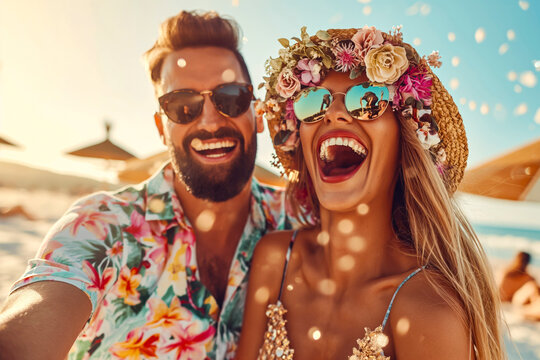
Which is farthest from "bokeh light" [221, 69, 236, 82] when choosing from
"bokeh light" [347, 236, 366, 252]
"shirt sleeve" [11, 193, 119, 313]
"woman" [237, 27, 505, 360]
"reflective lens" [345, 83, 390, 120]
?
"bokeh light" [347, 236, 366, 252]

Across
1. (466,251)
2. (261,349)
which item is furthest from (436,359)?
(261,349)

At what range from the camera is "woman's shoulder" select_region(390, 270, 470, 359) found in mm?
1708

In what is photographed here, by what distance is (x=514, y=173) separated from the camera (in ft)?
18.8

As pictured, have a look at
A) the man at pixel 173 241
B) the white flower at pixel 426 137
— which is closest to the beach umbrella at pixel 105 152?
the man at pixel 173 241

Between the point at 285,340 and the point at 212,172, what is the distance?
145 cm

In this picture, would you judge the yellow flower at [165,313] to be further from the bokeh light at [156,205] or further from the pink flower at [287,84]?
the pink flower at [287,84]

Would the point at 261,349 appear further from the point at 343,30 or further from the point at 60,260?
the point at 343,30

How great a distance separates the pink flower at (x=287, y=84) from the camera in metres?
2.33

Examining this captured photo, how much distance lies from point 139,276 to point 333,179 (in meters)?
1.49

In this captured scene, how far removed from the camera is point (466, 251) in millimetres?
2184

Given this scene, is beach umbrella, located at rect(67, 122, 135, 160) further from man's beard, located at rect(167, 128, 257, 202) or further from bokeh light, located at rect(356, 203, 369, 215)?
bokeh light, located at rect(356, 203, 369, 215)

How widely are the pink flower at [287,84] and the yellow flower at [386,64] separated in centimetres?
45

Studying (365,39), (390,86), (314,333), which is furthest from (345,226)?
(365,39)

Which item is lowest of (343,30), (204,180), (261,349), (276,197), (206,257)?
(261,349)
